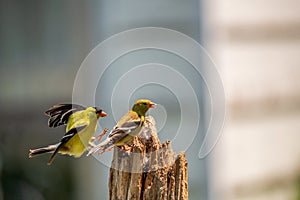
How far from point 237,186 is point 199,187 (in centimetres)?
19

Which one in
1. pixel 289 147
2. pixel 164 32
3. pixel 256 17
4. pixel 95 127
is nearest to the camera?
pixel 95 127

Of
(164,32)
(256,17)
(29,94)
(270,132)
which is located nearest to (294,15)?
(256,17)

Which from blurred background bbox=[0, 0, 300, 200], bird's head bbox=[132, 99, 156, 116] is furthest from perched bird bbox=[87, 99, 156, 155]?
blurred background bbox=[0, 0, 300, 200]

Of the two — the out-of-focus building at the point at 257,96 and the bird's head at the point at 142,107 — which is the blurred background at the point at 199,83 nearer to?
the out-of-focus building at the point at 257,96

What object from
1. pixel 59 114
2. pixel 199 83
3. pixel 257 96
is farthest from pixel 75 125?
pixel 257 96

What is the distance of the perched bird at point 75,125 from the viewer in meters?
0.83

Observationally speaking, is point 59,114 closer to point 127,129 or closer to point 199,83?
point 127,129

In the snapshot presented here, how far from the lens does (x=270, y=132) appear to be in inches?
108

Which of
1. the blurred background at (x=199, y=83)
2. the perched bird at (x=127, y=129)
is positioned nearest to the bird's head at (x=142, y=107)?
the perched bird at (x=127, y=129)

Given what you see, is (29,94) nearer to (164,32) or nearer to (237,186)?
(164,32)

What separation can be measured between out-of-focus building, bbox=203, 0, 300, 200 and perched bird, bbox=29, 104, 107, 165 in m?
1.51

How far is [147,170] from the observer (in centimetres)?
91

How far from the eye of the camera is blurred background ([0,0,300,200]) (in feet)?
7.82

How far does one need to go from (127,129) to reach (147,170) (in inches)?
2.6
